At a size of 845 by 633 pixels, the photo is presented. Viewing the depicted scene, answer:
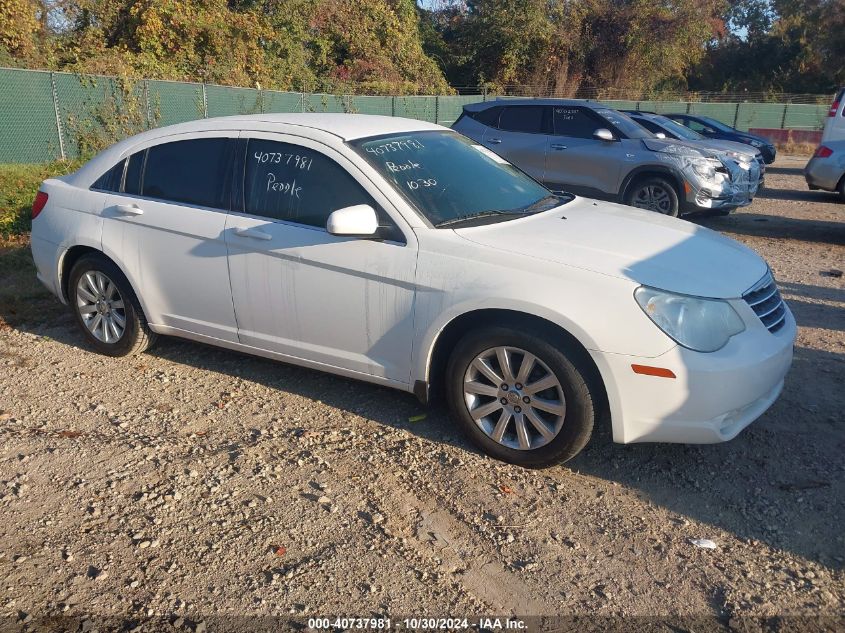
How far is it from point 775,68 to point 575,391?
53.4 metres

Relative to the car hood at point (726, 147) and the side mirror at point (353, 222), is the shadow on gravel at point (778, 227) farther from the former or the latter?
the side mirror at point (353, 222)

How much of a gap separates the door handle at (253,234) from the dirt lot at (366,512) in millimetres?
1050

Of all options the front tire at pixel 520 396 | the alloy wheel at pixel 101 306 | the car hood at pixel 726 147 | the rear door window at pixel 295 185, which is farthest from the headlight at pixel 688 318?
the car hood at pixel 726 147

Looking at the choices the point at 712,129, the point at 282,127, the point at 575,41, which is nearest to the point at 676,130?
the point at 712,129

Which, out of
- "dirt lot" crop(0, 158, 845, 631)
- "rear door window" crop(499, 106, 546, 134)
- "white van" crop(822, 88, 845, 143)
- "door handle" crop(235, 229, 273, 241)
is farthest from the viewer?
"white van" crop(822, 88, 845, 143)

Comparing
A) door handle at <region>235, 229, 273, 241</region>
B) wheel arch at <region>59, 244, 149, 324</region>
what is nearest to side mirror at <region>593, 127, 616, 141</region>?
door handle at <region>235, 229, 273, 241</region>

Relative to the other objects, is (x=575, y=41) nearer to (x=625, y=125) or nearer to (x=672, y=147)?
(x=625, y=125)

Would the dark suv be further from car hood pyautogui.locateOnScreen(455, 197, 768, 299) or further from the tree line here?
car hood pyautogui.locateOnScreen(455, 197, 768, 299)

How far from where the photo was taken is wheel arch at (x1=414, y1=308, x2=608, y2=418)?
3711mm

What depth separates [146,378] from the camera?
17.1ft

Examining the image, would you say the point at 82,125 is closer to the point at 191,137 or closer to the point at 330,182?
the point at 191,137

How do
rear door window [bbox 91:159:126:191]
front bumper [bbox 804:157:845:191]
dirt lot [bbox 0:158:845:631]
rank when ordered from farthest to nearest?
front bumper [bbox 804:157:845:191]
rear door window [bbox 91:159:126:191]
dirt lot [bbox 0:158:845:631]

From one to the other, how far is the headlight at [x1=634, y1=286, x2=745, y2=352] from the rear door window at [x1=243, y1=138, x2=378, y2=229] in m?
1.58

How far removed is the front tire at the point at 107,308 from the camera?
529 cm
